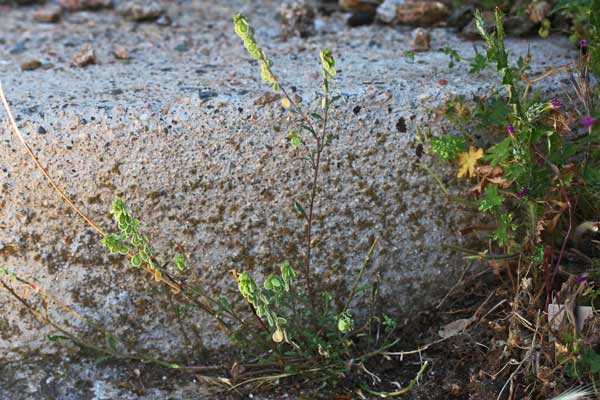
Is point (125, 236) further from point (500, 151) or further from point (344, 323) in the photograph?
point (500, 151)

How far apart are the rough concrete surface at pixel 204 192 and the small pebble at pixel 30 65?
0.56ft

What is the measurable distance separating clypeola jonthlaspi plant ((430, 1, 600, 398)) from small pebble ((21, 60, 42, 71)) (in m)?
1.01

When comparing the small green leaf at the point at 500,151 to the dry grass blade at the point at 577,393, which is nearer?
the dry grass blade at the point at 577,393

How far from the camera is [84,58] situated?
2.12 m

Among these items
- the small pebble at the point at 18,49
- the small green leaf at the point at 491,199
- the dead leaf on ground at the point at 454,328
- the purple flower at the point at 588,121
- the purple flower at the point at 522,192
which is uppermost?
the purple flower at the point at 588,121

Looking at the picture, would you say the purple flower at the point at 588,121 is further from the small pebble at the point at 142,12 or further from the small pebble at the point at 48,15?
the small pebble at the point at 48,15

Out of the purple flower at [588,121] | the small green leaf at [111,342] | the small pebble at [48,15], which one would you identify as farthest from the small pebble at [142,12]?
the purple flower at [588,121]

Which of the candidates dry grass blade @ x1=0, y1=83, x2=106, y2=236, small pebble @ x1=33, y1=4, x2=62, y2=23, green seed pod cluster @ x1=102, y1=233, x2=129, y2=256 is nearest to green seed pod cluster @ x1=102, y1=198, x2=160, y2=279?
green seed pod cluster @ x1=102, y1=233, x2=129, y2=256

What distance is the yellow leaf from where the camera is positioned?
5.62 feet

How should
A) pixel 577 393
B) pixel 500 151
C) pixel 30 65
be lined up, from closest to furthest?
pixel 577 393
pixel 500 151
pixel 30 65

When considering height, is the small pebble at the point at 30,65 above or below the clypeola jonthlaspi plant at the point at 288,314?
above

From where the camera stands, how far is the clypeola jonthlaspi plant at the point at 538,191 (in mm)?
1596

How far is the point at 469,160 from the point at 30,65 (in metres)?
1.09

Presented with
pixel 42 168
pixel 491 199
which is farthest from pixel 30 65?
pixel 491 199
